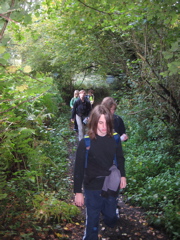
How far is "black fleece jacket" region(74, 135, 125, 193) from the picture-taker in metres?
3.29

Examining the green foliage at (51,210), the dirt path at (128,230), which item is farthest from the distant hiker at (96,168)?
the green foliage at (51,210)

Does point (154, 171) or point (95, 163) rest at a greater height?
point (95, 163)

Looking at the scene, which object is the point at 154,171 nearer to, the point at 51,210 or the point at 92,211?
the point at 51,210

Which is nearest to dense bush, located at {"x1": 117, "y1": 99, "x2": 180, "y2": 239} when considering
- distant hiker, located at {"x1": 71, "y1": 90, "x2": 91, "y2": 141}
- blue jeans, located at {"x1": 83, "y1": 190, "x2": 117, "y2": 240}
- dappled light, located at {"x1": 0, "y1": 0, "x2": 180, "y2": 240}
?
dappled light, located at {"x1": 0, "y1": 0, "x2": 180, "y2": 240}

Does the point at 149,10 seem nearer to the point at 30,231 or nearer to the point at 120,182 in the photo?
the point at 120,182

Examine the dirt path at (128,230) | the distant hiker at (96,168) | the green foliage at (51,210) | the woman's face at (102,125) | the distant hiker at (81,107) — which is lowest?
the dirt path at (128,230)

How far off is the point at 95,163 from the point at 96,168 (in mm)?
73

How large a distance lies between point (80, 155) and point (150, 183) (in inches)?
122

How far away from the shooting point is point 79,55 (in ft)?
44.0

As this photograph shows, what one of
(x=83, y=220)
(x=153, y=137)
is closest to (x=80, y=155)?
(x=83, y=220)

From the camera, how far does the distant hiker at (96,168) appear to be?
A: 329cm

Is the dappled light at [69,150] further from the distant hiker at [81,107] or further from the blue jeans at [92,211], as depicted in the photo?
the distant hiker at [81,107]

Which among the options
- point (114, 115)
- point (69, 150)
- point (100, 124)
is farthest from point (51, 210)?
point (69, 150)

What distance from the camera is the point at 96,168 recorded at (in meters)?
3.35
